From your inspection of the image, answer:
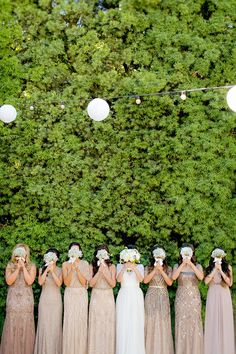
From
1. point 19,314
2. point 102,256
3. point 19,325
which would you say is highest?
point 102,256

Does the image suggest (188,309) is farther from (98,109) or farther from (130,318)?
(98,109)

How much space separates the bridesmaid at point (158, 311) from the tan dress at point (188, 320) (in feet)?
0.38

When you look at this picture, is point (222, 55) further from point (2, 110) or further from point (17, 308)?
point (17, 308)

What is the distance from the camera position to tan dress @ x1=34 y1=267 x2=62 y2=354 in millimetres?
5711

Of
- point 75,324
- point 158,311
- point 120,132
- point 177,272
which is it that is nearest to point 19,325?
point 75,324

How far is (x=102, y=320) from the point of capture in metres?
5.70

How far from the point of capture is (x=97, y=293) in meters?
5.78

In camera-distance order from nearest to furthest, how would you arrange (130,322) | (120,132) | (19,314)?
1. (130,322)
2. (19,314)
3. (120,132)

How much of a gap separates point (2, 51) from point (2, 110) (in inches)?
64.4

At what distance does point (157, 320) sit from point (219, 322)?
26.3 inches

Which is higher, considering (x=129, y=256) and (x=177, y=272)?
(x=129, y=256)

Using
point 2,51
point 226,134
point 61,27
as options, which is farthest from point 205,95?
point 2,51

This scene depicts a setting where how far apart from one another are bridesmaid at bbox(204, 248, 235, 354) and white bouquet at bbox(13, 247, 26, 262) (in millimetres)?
2021

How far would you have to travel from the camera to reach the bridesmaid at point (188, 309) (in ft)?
18.6
